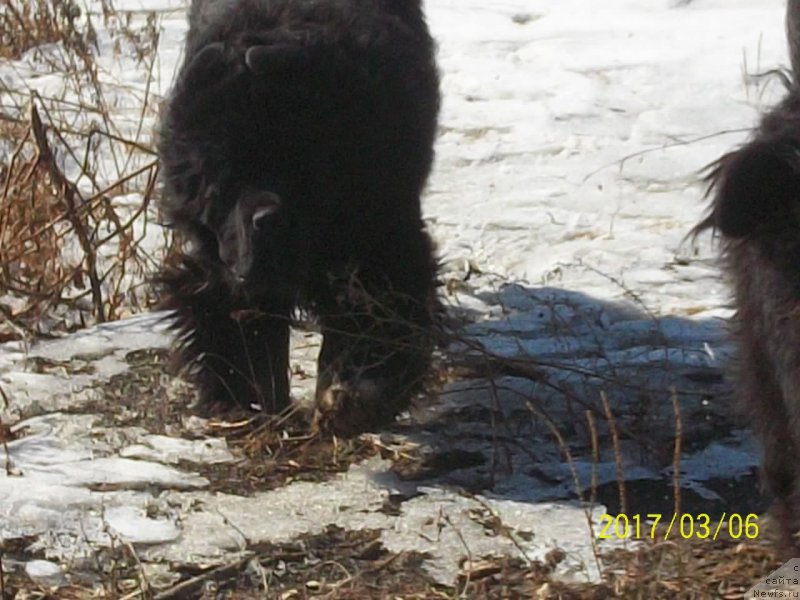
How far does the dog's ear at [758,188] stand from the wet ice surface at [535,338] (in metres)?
0.69

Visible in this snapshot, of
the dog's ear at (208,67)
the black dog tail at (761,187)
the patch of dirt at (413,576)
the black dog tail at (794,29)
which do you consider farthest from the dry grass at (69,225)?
the black dog tail at (761,187)

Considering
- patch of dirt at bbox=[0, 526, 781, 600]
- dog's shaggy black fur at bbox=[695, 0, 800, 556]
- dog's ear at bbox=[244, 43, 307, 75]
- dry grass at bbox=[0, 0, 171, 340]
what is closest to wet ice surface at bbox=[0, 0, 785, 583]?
patch of dirt at bbox=[0, 526, 781, 600]

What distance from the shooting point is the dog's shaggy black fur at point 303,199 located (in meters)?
4.68

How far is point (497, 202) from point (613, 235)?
0.68 meters

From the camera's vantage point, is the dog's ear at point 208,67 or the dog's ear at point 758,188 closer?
the dog's ear at point 758,188

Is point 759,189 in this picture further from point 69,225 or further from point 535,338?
point 69,225

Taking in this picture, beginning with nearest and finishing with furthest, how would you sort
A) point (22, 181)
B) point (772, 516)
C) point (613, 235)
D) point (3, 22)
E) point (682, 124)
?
point (772, 516)
point (22, 181)
point (613, 235)
point (682, 124)
point (3, 22)

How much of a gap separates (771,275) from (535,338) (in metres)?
2.33

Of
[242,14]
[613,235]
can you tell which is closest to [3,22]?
[613,235]

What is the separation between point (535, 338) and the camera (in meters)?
5.89

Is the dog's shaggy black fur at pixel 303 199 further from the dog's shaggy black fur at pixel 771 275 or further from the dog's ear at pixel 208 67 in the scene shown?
the dog's shaggy black fur at pixel 771 275

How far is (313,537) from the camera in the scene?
13.8 feet

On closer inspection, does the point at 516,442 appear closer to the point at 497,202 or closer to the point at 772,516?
the point at 772,516

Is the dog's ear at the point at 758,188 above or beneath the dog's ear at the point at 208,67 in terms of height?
beneath
